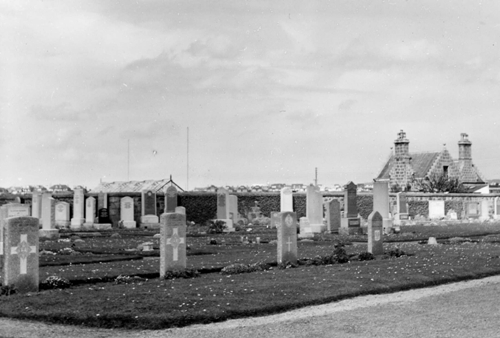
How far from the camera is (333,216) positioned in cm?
3519

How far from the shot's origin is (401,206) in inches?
1833

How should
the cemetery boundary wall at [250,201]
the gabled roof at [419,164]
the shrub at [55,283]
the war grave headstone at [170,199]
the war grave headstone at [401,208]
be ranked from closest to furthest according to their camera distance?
the shrub at [55,283], the war grave headstone at [170,199], the cemetery boundary wall at [250,201], the war grave headstone at [401,208], the gabled roof at [419,164]

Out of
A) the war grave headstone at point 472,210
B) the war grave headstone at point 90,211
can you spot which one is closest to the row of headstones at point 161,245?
the war grave headstone at point 90,211

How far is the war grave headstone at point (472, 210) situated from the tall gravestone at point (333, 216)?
705 inches

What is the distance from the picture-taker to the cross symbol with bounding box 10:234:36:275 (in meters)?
13.6

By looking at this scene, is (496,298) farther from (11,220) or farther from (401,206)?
(401,206)

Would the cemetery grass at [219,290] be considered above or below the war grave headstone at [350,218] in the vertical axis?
below

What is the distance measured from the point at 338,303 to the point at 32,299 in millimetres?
5221

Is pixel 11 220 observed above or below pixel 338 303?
above

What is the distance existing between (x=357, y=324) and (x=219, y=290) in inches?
133

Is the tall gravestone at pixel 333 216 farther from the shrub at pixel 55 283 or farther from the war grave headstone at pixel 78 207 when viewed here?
the shrub at pixel 55 283

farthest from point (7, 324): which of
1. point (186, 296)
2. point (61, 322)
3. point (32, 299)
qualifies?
point (186, 296)

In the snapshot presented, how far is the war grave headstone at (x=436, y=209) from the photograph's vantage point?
49.9 metres

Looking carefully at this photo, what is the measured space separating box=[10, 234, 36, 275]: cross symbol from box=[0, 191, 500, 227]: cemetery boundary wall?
2799 cm
